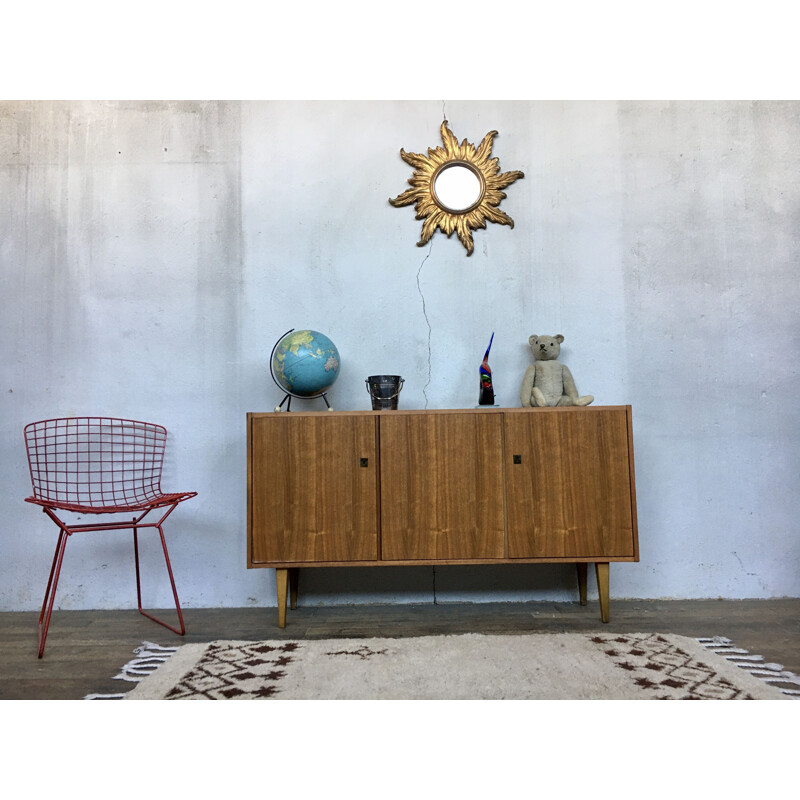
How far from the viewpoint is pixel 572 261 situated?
3.24 meters

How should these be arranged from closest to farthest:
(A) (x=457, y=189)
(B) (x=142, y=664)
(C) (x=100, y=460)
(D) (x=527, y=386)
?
(B) (x=142, y=664) → (D) (x=527, y=386) → (C) (x=100, y=460) → (A) (x=457, y=189)

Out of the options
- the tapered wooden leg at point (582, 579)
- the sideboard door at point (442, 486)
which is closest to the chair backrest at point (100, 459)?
the sideboard door at point (442, 486)

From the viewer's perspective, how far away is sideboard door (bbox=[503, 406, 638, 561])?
2.64m

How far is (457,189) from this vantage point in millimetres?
3240

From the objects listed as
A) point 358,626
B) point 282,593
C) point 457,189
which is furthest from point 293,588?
point 457,189

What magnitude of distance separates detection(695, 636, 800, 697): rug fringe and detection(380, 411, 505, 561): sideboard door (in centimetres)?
86

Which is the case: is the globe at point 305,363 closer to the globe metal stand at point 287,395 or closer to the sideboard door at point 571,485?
the globe metal stand at point 287,395

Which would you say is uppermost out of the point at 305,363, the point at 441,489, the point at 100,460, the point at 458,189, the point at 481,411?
the point at 458,189

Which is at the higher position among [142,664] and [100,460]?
[100,460]

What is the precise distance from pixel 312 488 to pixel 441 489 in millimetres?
553

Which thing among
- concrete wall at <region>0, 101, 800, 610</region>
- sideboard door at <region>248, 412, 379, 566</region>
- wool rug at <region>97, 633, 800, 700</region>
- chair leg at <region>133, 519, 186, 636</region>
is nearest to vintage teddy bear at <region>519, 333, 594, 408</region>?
concrete wall at <region>0, 101, 800, 610</region>

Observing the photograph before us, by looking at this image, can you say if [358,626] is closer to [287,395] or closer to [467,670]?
[467,670]

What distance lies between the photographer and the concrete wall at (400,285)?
10.3 feet

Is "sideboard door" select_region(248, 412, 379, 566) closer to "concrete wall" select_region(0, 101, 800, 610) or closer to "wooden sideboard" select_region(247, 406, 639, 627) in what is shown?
"wooden sideboard" select_region(247, 406, 639, 627)
